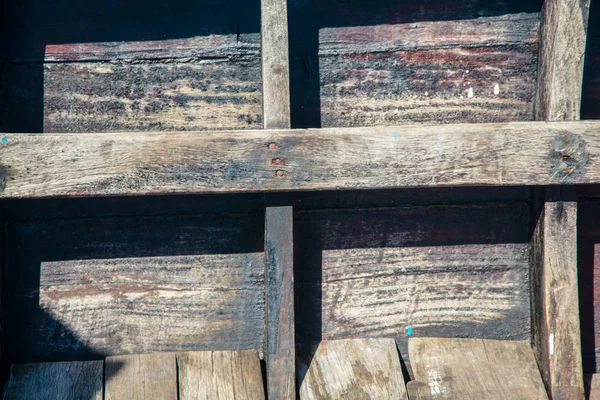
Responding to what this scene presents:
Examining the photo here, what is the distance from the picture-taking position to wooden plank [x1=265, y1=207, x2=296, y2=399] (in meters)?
1.96

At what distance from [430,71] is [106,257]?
1.35 m

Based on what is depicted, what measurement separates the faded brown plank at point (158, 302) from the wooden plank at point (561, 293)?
100cm

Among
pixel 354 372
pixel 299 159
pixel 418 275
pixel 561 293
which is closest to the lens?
pixel 299 159

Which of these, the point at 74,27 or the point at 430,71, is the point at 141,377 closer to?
the point at 74,27

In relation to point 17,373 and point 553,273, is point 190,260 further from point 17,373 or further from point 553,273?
point 553,273

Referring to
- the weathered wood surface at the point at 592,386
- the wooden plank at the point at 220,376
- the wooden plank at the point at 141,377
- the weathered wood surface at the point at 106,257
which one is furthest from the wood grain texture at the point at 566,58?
the wooden plank at the point at 141,377

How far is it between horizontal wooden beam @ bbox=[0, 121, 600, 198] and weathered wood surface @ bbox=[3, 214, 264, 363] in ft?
1.08

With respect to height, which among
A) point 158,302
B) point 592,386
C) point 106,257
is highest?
point 106,257

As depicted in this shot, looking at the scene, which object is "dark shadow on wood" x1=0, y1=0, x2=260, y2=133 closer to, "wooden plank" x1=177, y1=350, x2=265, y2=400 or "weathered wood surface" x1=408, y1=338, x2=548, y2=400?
"wooden plank" x1=177, y1=350, x2=265, y2=400

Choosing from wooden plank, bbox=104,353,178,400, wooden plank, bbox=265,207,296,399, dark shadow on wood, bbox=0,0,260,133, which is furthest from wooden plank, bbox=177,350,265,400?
dark shadow on wood, bbox=0,0,260,133

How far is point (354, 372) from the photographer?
6.98 feet

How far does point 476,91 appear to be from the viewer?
220 centimetres

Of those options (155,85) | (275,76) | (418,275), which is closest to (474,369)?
(418,275)

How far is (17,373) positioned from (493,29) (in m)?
2.08
